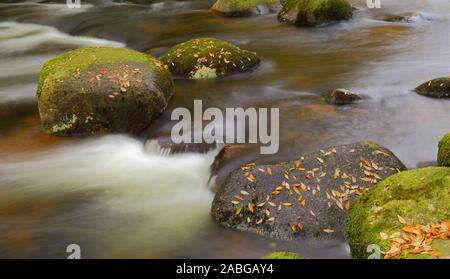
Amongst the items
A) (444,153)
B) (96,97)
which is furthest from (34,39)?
(444,153)

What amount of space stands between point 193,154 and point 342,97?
3.08 metres

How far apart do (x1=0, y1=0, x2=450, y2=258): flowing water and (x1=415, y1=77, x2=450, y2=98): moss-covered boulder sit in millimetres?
Answer: 201

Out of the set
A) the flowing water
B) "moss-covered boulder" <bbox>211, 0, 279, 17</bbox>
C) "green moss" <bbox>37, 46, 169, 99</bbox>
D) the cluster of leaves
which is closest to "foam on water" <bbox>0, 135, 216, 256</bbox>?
the flowing water

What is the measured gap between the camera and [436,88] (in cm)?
945

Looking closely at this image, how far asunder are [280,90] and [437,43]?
17.6 ft

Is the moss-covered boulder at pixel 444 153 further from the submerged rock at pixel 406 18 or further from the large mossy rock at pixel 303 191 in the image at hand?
the submerged rock at pixel 406 18

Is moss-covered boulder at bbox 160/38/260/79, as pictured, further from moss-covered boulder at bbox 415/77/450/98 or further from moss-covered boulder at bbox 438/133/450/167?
moss-covered boulder at bbox 438/133/450/167

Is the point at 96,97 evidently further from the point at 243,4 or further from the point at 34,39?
the point at 243,4

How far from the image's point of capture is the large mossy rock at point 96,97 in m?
8.94

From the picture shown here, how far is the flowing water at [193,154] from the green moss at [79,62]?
82cm

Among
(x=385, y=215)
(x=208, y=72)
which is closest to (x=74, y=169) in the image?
(x=208, y=72)

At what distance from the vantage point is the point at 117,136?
9.09 m

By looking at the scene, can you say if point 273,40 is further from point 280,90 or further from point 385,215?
point 385,215

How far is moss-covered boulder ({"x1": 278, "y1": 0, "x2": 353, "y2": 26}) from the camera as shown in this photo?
49.7 feet
